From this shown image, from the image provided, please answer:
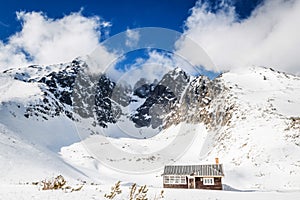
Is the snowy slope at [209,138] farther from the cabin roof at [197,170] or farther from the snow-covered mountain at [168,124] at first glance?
the cabin roof at [197,170]

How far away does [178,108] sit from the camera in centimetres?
12281

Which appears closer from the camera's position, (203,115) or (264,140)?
(264,140)

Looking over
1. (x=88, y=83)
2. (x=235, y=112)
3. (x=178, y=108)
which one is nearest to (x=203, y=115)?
(x=235, y=112)

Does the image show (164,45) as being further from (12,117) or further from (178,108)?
(178,108)

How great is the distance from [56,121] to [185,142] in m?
45.9

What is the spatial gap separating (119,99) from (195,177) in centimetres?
14322

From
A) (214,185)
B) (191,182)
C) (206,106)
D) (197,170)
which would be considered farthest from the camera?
(206,106)

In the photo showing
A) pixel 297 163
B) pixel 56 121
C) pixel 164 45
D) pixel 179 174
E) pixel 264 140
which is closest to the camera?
pixel 164 45

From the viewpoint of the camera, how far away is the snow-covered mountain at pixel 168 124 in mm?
40875

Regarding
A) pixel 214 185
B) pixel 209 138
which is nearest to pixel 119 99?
pixel 209 138

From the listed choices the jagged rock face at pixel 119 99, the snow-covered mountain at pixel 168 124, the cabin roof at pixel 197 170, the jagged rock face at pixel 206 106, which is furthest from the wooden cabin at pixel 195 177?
the jagged rock face at pixel 206 106

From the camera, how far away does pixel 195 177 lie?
34.1 metres

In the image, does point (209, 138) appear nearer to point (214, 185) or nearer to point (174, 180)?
point (174, 180)

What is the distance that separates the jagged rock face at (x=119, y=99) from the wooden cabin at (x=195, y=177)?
35418 millimetres
